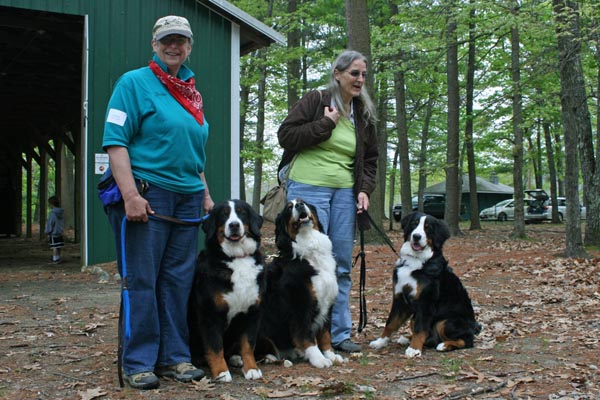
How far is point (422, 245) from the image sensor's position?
4793 millimetres

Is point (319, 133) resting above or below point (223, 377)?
above

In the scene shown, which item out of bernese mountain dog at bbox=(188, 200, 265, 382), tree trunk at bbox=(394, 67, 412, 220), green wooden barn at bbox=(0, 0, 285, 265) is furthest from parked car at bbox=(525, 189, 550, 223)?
bernese mountain dog at bbox=(188, 200, 265, 382)

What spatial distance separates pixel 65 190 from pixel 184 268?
20.6 m

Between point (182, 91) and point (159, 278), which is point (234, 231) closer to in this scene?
point (159, 278)

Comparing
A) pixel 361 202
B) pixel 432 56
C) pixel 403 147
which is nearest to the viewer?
pixel 361 202

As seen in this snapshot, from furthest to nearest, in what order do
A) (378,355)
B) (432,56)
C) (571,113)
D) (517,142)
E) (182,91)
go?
(432,56), (517,142), (571,113), (378,355), (182,91)

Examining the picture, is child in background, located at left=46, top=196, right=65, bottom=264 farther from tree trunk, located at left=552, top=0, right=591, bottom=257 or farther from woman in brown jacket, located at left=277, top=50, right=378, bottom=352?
tree trunk, located at left=552, top=0, right=591, bottom=257

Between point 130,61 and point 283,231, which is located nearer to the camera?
point 283,231

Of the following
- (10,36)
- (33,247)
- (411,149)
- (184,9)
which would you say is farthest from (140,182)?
(411,149)

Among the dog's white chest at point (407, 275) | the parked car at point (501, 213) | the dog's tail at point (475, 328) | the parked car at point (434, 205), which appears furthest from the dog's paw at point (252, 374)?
the parked car at point (501, 213)

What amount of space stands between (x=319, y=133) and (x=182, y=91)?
118 cm

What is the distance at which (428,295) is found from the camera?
4.73 m

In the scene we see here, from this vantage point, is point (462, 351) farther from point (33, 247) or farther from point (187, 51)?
point (33, 247)

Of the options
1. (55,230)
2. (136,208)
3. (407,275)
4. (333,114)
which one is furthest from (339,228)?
(55,230)
